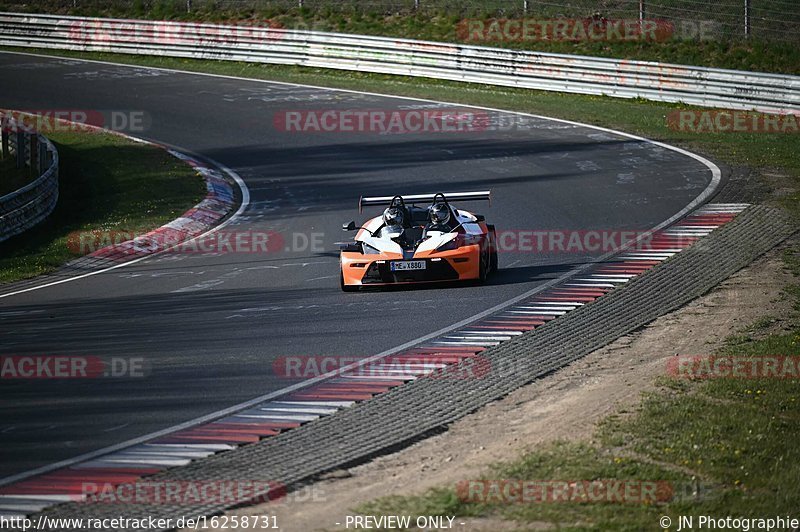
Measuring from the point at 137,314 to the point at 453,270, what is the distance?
13.2 feet

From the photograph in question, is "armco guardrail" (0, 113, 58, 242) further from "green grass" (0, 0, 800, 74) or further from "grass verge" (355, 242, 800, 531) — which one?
"green grass" (0, 0, 800, 74)

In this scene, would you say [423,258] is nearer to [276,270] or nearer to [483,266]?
[483,266]

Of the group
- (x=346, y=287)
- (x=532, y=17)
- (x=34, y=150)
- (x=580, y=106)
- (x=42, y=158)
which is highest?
(x=532, y=17)

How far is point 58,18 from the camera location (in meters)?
39.9

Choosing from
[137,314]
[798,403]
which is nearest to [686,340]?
[798,403]

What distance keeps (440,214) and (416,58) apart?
18882mm

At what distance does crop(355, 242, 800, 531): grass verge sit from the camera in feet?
24.3

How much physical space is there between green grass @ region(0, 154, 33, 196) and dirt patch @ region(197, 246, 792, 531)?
14459 millimetres

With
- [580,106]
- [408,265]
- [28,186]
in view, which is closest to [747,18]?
[580,106]

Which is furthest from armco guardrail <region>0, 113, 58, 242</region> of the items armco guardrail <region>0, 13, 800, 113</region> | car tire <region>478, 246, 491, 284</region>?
armco guardrail <region>0, 13, 800, 113</region>

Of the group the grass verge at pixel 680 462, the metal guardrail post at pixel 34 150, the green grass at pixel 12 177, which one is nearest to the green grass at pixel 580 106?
the grass verge at pixel 680 462

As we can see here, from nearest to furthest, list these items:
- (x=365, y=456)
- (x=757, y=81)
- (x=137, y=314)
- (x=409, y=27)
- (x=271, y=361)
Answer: (x=365, y=456) < (x=271, y=361) < (x=137, y=314) < (x=757, y=81) < (x=409, y=27)

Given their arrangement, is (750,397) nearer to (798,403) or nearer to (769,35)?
(798,403)

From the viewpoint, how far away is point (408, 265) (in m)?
14.0
